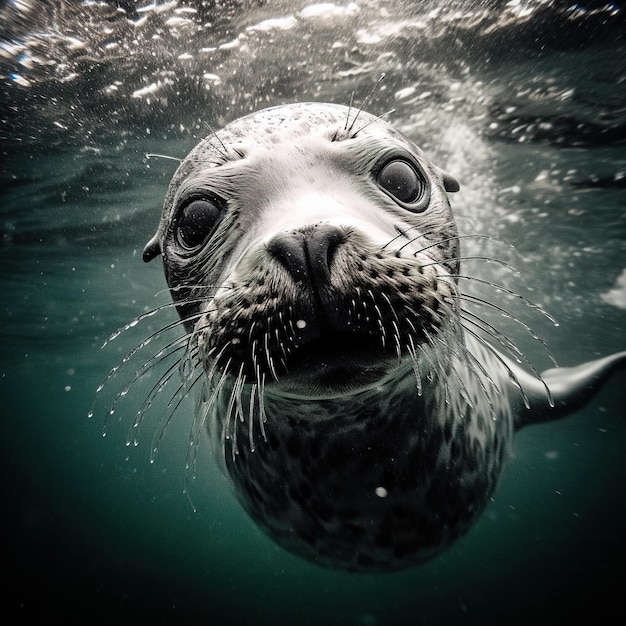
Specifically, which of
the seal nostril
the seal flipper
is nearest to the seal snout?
the seal nostril

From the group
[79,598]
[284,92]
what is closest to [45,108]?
[284,92]

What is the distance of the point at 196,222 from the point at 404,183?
96 centimetres

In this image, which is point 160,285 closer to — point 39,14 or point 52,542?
point 39,14

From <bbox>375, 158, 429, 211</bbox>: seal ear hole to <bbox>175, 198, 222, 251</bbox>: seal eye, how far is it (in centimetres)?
73

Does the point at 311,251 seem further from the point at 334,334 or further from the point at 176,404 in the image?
the point at 176,404

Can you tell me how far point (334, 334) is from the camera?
122 cm

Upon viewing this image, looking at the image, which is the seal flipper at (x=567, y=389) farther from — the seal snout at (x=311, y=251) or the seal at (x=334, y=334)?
the seal snout at (x=311, y=251)

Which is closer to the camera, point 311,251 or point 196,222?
point 311,251

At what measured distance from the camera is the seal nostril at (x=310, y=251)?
1.11 meters

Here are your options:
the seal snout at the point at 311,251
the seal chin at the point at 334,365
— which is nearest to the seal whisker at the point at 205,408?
the seal chin at the point at 334,365

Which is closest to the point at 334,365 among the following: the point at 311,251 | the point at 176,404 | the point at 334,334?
the point at 334,334

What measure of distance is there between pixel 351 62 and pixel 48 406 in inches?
1841

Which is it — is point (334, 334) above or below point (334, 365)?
above

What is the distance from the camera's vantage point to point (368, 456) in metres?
1.96
